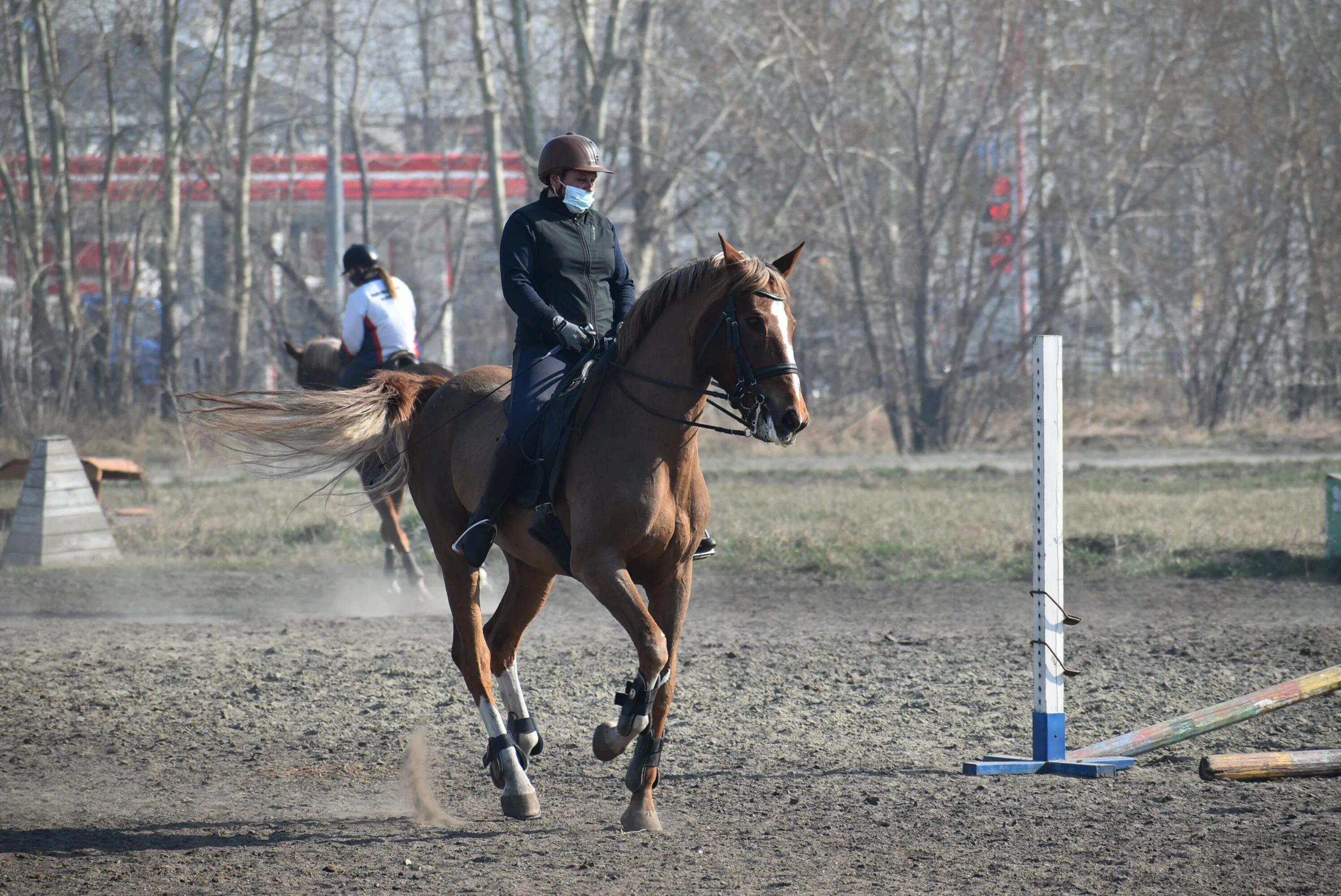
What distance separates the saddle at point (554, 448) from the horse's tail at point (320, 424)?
114 centimetres

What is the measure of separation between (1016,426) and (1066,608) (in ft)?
45.6

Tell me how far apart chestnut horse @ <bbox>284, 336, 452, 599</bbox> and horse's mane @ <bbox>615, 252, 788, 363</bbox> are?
454 cm

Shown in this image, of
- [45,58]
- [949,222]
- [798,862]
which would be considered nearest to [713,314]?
[798,862]

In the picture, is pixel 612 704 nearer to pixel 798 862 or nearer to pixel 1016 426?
pixel 798 862

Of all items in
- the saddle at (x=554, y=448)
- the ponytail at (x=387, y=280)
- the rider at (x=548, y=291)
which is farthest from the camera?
the ponytail at (x=387, y=280)

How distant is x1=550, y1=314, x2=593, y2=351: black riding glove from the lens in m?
5.18

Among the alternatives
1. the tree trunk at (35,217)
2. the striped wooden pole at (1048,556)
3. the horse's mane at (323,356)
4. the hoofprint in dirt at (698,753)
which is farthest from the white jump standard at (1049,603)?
the tree trunk at (35,217)

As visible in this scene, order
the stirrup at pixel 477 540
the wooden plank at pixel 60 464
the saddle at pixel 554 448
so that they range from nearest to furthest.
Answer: the saddle at pixel 554 448, the stirrup at pixel 477 540, the wooden plank at pixel 60 464

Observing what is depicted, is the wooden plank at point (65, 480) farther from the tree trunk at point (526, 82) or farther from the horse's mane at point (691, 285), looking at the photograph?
the tree trunk at point (526, 82)

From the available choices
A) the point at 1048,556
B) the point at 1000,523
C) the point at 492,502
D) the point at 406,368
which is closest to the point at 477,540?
the point at 492,502

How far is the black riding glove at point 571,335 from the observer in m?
5.18

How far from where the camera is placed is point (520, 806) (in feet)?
16.6

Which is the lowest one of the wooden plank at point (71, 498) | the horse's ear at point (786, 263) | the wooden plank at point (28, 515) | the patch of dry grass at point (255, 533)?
the patch of dry grass at point (255, 533)

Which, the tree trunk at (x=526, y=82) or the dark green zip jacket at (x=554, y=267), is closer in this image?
the dark green zip jacket at (x=554, y=267)
